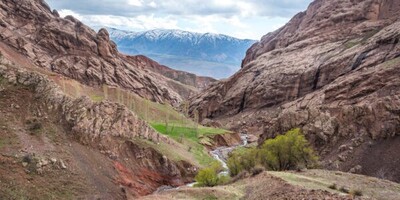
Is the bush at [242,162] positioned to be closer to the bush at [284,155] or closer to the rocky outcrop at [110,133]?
the bush at [284,155]

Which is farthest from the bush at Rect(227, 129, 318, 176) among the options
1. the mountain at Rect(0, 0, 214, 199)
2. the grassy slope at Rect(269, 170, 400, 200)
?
the mountain at Rect(0, 0, 214, 199)

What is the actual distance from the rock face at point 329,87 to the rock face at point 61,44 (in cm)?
3081

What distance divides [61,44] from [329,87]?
278ft

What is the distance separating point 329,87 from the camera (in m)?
106

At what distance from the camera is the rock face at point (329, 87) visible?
59.2 m

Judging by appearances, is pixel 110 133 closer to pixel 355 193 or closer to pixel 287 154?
pixel 287 154

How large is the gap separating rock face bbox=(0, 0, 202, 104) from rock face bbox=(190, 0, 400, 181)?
30.8 m

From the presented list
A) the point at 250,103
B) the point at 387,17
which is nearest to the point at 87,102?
the point at 250,103

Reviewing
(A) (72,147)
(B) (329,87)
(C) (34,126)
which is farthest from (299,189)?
(B) (329,87)

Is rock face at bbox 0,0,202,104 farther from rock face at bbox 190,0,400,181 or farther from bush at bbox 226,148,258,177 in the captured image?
bush at bbox 226,148,258,177

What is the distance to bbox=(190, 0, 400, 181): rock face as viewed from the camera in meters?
59.2

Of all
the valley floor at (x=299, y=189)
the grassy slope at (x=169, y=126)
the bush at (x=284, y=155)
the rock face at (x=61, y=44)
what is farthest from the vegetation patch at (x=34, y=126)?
the rock face at (x=61, y=44)

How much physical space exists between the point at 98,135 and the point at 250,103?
89700 millimetres

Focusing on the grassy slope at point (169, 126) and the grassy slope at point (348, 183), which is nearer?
the grassy slope at point (348, 183)
